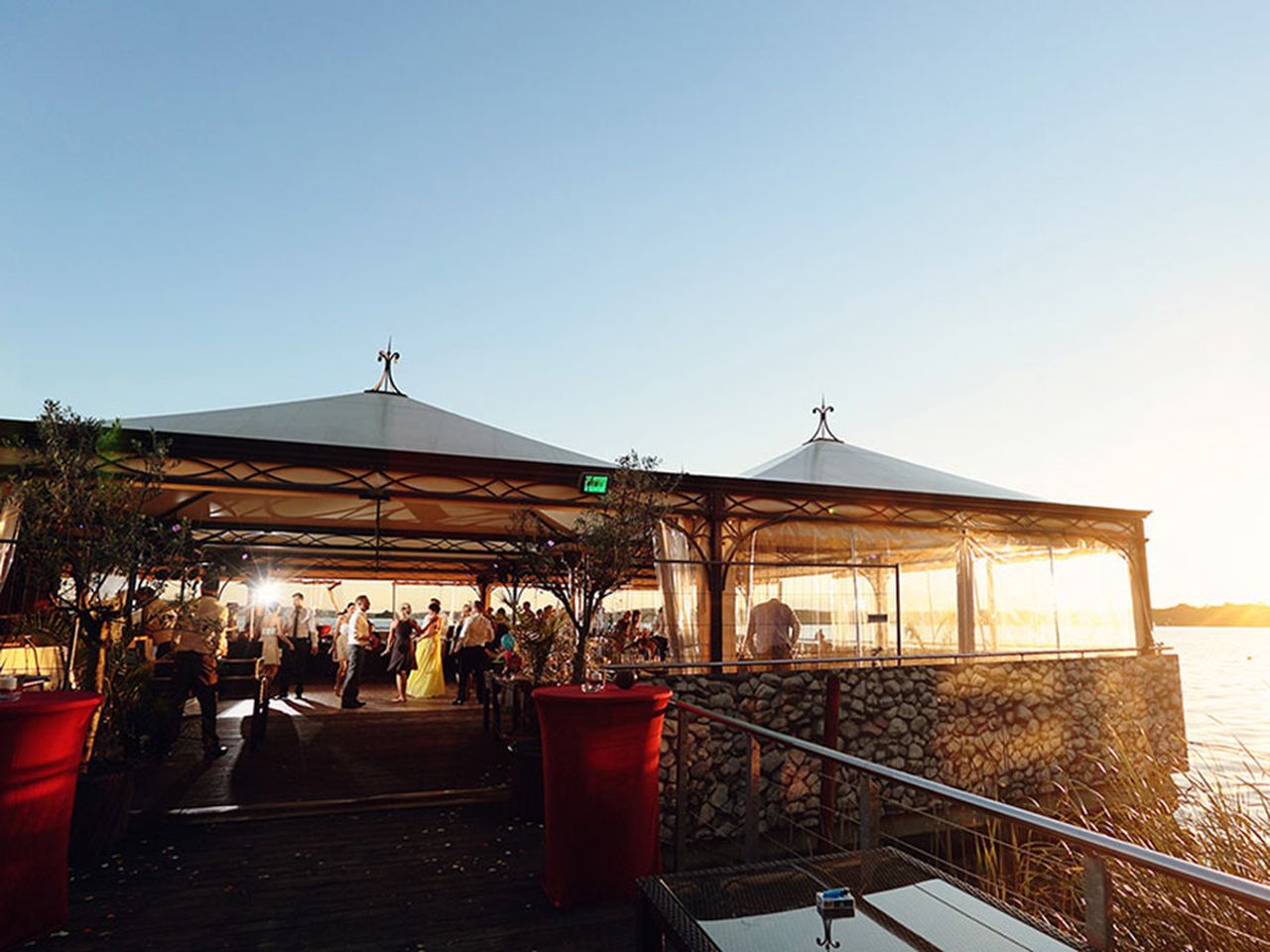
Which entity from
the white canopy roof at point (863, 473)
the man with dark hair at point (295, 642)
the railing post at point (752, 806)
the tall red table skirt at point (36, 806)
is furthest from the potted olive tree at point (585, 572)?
the man with dark hair at point (295, 642)

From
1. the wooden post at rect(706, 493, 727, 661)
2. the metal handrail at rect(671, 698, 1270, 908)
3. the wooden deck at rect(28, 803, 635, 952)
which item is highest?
the wooden post at rect(706, 493, 727, 661)

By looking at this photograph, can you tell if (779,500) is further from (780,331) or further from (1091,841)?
(1091,841)

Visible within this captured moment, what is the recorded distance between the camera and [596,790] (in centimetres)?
375

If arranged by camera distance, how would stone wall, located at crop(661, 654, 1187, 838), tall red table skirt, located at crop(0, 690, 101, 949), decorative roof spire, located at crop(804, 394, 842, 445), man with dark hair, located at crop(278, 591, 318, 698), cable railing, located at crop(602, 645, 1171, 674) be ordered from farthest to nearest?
decorative roof spire, located at crop(804, 394, 842, 445) → man with dark hair, located at crop(278, 591, 318, 698) → stone wall, located at crop(661, 654, 1187, 838) → cable railing, located at crop(602, 645, 1171, 674) → tall red table skirt, located at crop(0, 690, 101, 949)

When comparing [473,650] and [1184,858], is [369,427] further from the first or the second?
[1184,858]

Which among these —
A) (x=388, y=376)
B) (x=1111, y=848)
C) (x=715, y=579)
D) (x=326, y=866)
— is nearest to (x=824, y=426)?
(x=715, y=579)

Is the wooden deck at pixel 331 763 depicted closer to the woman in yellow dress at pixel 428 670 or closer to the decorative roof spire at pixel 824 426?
the woman in yellow dress at pixel 428 670

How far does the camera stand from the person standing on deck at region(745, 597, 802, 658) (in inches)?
347

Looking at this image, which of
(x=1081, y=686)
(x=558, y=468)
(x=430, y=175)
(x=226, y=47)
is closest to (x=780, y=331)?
(x=558, y=468)

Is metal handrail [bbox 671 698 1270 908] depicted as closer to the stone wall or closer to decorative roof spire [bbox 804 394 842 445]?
the stone wall

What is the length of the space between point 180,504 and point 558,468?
197 inches

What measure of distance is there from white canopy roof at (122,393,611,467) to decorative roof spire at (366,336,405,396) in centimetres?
43

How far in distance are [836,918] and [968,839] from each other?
695 cm

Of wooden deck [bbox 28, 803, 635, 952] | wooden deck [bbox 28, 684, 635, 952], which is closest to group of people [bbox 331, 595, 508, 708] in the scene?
wooden deck [bbox 28, 684, 635, 952]
